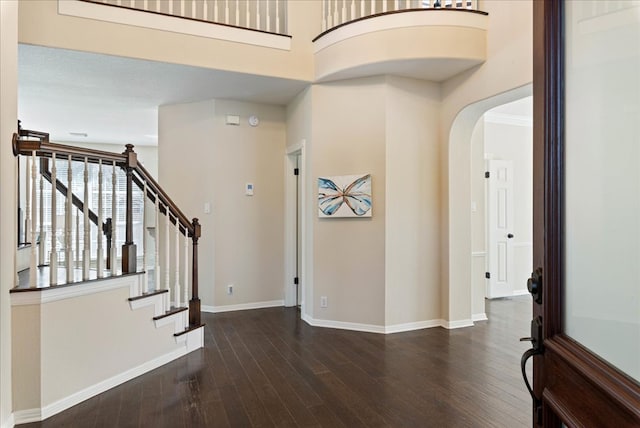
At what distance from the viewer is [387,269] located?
4195 mm

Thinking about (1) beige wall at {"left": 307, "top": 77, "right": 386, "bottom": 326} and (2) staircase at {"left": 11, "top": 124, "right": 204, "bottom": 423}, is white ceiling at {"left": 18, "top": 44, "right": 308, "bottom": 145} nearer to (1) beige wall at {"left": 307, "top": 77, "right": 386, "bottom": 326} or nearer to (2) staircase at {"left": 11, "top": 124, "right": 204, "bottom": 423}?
(1) beige wall at {"left": 307, "top": 77, "right": 386, "bottom": 326}

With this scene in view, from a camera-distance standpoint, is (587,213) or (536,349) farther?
(536,349)

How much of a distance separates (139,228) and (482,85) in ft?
23.3

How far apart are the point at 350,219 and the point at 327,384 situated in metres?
1.89

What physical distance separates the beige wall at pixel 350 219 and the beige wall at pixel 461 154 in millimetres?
761

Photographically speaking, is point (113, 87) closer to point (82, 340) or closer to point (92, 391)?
point (82, 340)

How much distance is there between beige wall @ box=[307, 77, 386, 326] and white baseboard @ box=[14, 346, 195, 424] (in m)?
1.69

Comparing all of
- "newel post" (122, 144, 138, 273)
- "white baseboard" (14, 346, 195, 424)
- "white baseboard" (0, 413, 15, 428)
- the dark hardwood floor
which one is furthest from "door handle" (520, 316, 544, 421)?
"newel post" (122, 144, 138, 273)

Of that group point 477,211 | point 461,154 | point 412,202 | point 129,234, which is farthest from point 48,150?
point 477,211

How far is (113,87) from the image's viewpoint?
15.0 ft

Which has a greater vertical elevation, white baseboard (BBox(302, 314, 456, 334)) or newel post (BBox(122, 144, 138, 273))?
newel post (BBox(122, 144, 138, 273))

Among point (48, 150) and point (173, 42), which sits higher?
point (173, 42)

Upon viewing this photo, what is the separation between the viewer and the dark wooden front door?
0.73m

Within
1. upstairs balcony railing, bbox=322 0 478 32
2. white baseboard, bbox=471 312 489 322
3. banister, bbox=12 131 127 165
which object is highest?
upstairs balcony railing, bbox=322 0 478 32
